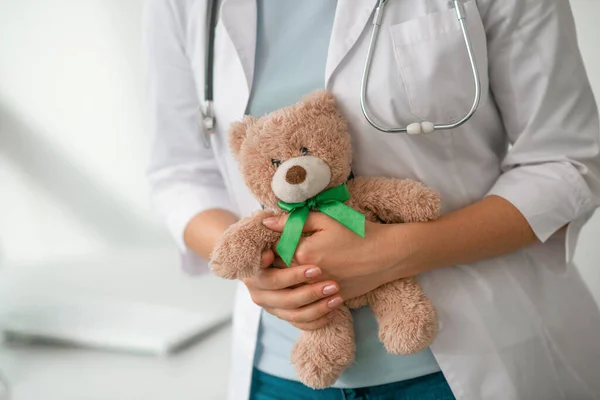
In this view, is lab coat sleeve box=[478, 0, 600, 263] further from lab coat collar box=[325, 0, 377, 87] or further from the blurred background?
the blurred background

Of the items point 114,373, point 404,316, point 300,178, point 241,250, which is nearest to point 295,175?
point 300,178

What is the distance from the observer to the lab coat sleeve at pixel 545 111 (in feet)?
2.37

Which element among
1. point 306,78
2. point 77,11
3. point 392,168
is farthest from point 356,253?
point 77,11

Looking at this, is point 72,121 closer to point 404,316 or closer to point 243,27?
point 243,27

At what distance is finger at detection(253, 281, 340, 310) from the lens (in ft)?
2.23

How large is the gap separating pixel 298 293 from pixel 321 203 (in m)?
0.11

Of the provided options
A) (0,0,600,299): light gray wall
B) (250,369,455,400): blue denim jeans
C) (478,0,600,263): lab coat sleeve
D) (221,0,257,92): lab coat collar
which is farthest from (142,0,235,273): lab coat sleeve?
(0,0,600,299): light gray wall

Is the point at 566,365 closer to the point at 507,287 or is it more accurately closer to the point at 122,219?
the point at 507,287

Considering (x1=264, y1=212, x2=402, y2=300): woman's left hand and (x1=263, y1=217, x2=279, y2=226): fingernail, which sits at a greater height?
(x1=263, y1=217, x2=279, y2=226): fingernail

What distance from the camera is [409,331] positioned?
67cm

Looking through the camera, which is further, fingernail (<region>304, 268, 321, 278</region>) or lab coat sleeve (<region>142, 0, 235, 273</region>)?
lab coat sleeve (<region>142, 0, 235, 273</region>)

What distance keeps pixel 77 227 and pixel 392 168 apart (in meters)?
1.21

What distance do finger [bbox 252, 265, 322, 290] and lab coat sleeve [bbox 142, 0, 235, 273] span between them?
251 mm

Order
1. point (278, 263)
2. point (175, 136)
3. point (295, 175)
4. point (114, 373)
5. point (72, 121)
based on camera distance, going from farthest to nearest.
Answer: point (72, 121) < point (114, 373) < point (175, 136) < point (278, 263) < point (295, 175)
